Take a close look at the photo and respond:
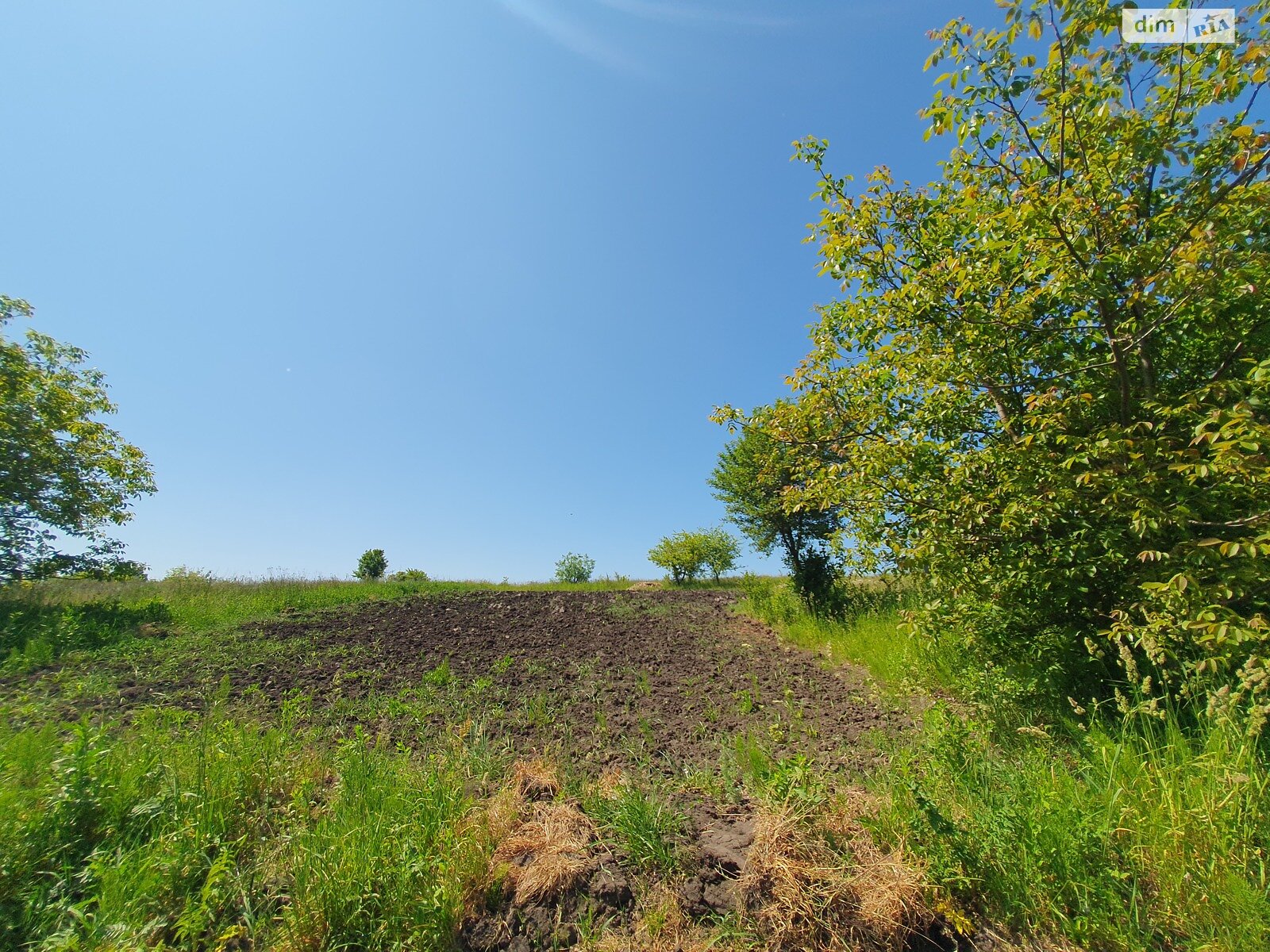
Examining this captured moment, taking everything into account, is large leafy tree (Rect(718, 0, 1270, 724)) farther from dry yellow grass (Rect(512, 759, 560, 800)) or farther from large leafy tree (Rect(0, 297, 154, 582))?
large leafy tree (Rect(0, 297, 154, 582))

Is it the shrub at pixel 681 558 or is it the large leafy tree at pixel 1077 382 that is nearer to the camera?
the large leafy tree at pixel 1077 382

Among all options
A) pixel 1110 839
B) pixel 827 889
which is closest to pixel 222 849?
pixel 827 889

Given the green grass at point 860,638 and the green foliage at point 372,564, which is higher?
the green foliage at point 372,564

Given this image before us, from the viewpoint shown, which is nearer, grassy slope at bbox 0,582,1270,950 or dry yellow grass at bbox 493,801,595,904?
grassy slope at bbox 0,582,1270,950

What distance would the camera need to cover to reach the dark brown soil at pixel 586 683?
160 inches

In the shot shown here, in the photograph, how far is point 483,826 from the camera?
247cm

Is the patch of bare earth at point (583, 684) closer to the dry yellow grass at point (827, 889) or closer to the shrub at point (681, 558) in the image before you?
the dry yellow grass at point (827, 889)

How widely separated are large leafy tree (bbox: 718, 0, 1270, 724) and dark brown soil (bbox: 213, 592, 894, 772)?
176 centimetres

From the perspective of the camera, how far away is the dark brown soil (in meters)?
4.05

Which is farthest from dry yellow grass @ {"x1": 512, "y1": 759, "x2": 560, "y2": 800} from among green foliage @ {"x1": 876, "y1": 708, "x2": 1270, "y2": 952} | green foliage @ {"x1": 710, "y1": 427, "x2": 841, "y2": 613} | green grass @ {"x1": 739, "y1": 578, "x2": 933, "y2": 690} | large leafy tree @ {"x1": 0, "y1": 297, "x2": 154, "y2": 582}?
large leafy tree @ {"x1": 0, "y1": 297, "x2": 154, "y2": 582}

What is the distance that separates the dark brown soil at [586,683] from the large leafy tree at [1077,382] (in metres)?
1.76

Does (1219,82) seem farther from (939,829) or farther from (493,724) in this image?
(493,724)

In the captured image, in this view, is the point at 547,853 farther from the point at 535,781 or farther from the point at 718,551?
the point at 718,551

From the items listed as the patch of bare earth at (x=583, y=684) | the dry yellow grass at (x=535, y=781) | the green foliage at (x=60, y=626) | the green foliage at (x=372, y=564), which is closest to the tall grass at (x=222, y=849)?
the dry yellow grass at (x=535, y=781)
